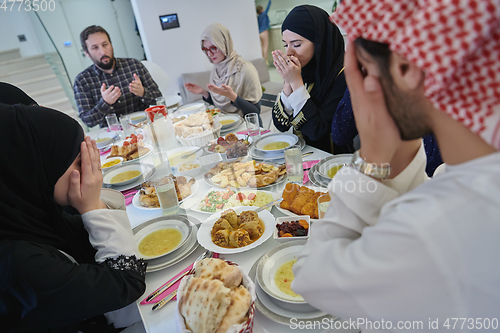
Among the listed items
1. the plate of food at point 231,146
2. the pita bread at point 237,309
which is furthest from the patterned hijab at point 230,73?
the pita bread at point 237,309

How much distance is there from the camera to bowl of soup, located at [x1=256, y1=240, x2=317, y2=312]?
2.70ft

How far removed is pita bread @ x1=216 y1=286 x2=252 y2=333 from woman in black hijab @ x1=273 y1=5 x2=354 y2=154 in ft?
4.72

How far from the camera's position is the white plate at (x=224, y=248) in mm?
1058

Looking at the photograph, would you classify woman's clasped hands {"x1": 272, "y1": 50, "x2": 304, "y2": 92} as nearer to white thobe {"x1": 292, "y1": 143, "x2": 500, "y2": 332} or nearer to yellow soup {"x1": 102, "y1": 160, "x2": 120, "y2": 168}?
yellow soup {"x1": 102, "y1": 160, "x2": 120, "y2": 168}

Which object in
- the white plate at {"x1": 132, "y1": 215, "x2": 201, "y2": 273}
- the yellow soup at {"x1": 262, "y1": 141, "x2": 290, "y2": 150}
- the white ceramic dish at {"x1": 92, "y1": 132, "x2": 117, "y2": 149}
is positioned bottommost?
the white plate at {"x1": 132, "y1": 215, "x2": 201, "y2": 273}

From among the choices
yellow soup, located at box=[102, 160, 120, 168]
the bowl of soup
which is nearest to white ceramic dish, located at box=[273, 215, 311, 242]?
the bowl of soup

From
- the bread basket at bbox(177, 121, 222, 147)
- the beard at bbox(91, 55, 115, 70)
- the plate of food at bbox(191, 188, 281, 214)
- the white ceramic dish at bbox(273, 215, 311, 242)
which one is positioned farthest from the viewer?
the beard at bbox(91, 55, 115, 70)

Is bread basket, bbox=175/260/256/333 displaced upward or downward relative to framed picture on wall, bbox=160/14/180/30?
downward

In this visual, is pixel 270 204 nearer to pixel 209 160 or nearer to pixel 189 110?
pixel 209 160

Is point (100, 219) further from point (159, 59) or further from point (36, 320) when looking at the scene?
point (159, 59)

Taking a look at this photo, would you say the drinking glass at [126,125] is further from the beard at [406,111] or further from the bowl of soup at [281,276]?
the beard at [406,111]

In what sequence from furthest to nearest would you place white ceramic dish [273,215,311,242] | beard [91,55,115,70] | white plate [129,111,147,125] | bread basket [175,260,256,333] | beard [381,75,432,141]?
beard [91,55,115,70], white plate [129,111,147,125], white ceramic dish [273,215,311,242], bread basket [175,260,256,333], beard [381,75,432,141]

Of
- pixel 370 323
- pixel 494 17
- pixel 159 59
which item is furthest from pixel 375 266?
pixel 159 59

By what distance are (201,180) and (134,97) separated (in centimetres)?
253
